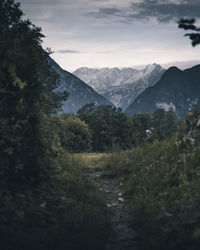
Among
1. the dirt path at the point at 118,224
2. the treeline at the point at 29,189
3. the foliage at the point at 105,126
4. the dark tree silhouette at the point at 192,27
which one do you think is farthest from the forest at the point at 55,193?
the foliage at the point at 105,126

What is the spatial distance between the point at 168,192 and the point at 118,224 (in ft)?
6.24

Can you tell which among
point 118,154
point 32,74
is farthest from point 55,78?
point 32,74

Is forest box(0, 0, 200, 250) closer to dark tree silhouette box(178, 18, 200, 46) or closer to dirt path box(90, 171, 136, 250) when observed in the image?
dirt path box(90, 171, 136, 250)

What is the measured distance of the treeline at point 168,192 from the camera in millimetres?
4705

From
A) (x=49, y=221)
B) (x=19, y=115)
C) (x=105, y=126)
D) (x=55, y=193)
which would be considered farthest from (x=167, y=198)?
(x=105, y=126)

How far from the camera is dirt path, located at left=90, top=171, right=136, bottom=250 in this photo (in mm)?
5020

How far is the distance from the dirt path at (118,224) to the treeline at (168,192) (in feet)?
0.67

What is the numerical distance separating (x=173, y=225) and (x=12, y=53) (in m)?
5.96

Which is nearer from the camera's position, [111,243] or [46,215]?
[111,243]

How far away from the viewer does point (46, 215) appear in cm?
544

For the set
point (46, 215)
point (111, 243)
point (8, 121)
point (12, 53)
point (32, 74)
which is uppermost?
point (12, 53)

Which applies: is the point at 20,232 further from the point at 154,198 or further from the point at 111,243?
the point at 154,198

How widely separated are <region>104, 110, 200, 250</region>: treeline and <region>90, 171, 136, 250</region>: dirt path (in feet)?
0.67

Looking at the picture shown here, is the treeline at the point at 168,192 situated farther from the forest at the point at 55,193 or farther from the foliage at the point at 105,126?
the foliage at the point at 105,126
